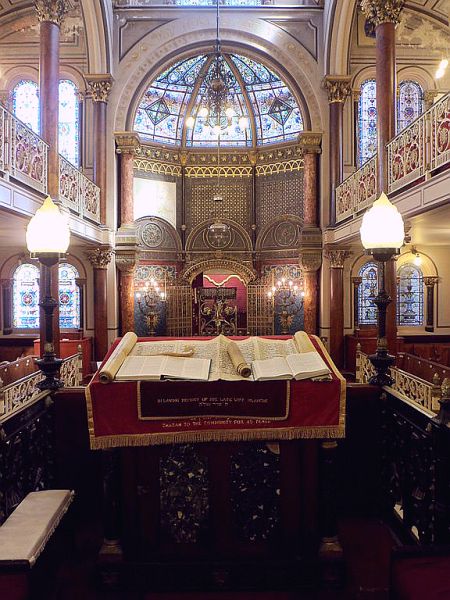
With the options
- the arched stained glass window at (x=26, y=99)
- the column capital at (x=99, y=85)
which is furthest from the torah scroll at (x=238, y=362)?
the arched stained glass window at (x=26, y=99)

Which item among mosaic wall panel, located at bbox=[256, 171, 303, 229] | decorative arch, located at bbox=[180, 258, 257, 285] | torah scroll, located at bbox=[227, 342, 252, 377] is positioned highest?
mosaic wall panel, located at bbox=[256, 171, 303, 229]

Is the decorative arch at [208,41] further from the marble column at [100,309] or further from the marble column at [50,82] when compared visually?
the marble column at [50,82]

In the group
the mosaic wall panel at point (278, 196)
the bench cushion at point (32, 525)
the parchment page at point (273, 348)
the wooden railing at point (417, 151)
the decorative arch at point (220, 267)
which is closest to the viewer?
the bench cushion at point (32, 525)

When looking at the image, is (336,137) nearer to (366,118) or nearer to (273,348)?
(366,118)

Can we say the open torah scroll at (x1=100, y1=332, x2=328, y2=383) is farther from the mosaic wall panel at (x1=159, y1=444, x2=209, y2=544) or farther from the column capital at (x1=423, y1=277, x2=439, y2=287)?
the column capital at (x1=423, y1=277, x2=439, y2=287)

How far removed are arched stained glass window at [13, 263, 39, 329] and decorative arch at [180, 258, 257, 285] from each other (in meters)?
4.89

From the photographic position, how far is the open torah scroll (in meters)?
3.58

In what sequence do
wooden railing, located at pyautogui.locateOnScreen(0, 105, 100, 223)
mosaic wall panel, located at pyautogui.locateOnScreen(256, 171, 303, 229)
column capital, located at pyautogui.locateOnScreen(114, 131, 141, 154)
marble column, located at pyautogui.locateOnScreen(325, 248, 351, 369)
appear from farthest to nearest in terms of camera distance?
mosaic wall panel, located at pyautogui.locateOnScreen(256, 171, 303, 229) → column capital, located at pyautogui.locateOnScreen(114, 131, 141, 154) → marble column, located at pyautogui.locateOnScreen(325, 248, 351, 369) → wooden railing, located at pyautogui.locateOnScreen(0, 105, 100, 223)

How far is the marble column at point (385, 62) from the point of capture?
882 centimetres

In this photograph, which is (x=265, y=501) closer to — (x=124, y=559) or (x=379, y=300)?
(x=124, y=559)

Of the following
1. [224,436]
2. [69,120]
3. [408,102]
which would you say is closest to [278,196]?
[408,102]

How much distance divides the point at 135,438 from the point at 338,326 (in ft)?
36.6

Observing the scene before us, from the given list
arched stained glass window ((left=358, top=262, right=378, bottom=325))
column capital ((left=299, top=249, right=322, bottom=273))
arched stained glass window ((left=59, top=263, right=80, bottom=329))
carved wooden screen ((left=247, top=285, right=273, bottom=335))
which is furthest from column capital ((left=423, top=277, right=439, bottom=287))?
arched stained glass window ((left=59, top=263, right=80, bottom=329))

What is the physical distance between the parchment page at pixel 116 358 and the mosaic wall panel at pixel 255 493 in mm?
1178
